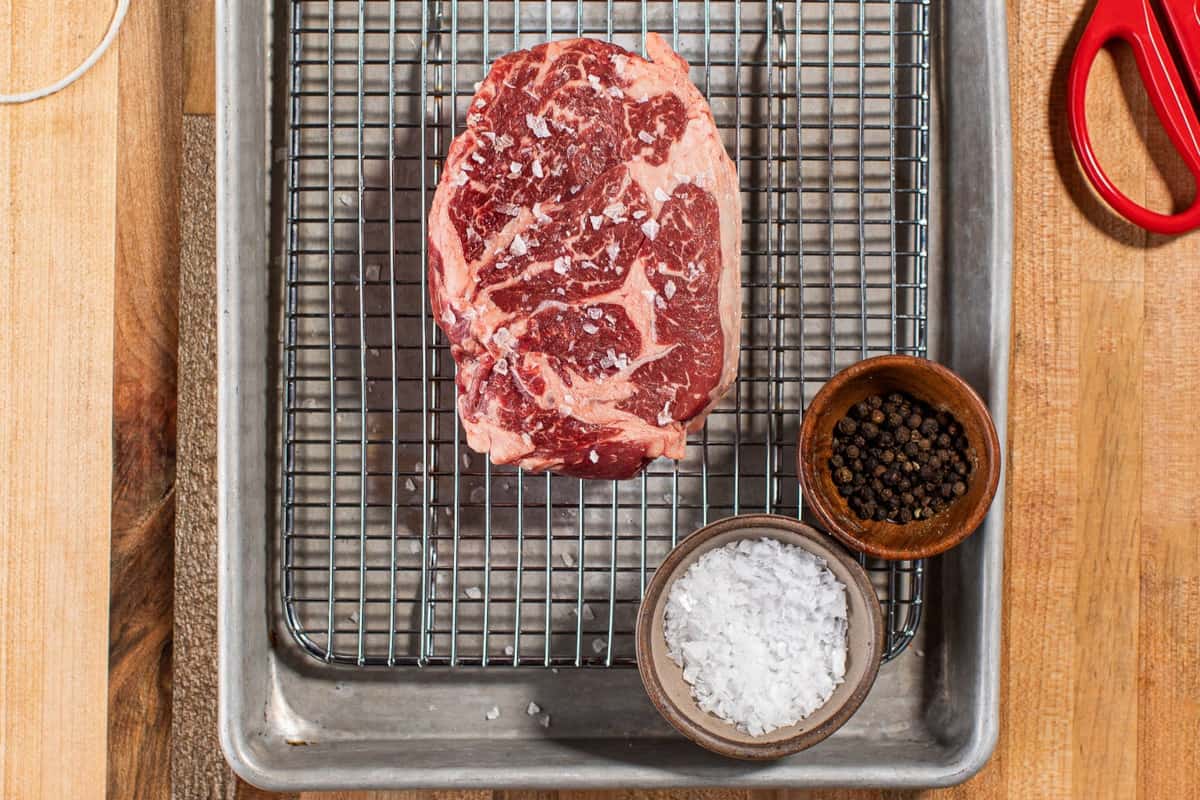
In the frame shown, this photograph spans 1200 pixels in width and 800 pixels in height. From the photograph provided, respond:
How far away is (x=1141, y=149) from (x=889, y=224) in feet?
1.58

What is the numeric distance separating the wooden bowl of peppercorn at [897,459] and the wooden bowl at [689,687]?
56mm

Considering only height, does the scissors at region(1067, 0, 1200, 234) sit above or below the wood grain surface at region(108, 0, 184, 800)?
above

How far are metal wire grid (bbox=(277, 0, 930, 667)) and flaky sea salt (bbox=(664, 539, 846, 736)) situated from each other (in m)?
0.19

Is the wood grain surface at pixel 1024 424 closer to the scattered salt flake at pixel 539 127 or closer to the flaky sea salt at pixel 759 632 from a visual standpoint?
Answer: the flaky sea salt at pixel 759 632

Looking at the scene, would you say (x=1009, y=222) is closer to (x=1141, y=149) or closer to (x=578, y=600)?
(x=1141, y=149)

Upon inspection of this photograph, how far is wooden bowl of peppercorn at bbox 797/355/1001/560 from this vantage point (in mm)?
1405

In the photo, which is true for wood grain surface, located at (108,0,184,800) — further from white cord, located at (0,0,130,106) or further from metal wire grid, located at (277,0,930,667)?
metal wire grid, located at (277,0,930,667)

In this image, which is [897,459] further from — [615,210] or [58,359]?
[58,359]

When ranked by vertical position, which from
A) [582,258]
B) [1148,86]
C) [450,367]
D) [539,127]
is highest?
[1148,86]

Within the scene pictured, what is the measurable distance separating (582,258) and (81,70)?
1001mm

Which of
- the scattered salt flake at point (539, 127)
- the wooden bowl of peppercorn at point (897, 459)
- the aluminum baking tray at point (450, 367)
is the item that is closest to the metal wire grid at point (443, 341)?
the aluminum baking tray at point (450, 367)

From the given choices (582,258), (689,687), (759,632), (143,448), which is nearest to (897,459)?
(759,632)

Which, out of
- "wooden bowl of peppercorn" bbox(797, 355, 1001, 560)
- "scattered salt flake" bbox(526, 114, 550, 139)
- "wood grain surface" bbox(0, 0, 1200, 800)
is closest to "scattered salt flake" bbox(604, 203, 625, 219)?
"scattered salt flake" bbox(526, 114, 550, 139)

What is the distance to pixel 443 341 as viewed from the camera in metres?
1.60
